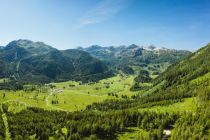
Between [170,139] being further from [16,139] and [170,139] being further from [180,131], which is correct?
[16,139]

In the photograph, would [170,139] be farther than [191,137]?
Yes

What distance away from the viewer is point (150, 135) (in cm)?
19850

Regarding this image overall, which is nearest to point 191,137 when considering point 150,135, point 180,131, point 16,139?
point 180,131

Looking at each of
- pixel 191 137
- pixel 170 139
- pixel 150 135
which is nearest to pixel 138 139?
pixel 150 135

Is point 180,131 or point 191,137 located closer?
point 191,137

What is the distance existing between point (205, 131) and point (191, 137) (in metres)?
19.8

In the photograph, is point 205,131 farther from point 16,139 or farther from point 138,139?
point 16,139

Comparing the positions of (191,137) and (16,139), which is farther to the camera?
(16,139)

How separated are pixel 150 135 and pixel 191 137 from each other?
28.6m

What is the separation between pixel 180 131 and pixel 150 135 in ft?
69.3

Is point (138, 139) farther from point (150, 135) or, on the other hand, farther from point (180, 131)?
point (180, 131)

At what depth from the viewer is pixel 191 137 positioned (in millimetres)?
183500

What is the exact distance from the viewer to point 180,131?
198 m

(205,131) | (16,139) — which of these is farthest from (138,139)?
(16,139)
